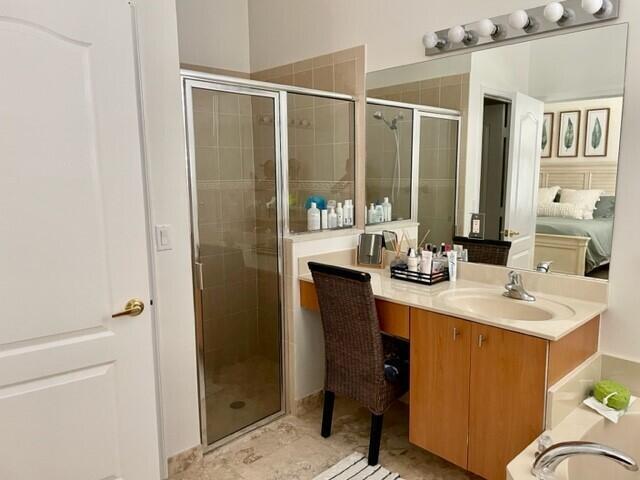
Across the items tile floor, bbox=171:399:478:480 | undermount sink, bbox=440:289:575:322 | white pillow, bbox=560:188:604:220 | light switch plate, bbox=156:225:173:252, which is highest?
white pillow, bbox=560:188:604:220

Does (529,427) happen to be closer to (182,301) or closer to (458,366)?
(458,366)

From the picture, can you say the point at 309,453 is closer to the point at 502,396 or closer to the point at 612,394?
the point at 502,396

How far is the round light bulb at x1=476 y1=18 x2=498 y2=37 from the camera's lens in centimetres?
220

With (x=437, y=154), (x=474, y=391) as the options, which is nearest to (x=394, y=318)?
(x=474, y=391)

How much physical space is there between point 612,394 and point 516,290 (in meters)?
0.55

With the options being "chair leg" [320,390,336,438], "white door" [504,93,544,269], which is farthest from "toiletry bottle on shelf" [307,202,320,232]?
"white door" [504,93,544,269]

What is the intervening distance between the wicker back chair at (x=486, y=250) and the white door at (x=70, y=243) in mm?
1615

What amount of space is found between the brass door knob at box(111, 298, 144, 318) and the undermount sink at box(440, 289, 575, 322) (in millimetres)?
1309

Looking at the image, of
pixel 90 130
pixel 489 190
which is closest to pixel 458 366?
pixel 489 190

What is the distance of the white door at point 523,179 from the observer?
7.20 ft

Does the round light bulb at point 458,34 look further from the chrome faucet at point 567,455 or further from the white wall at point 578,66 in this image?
the chrome faucet at point 567,455

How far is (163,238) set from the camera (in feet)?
6.97

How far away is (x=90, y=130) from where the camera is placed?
1.73 meters

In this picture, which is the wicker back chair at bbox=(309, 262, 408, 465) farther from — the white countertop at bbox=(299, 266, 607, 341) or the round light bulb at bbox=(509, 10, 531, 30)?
the round light bulb at bbox=(509, 10, 531, 30)
